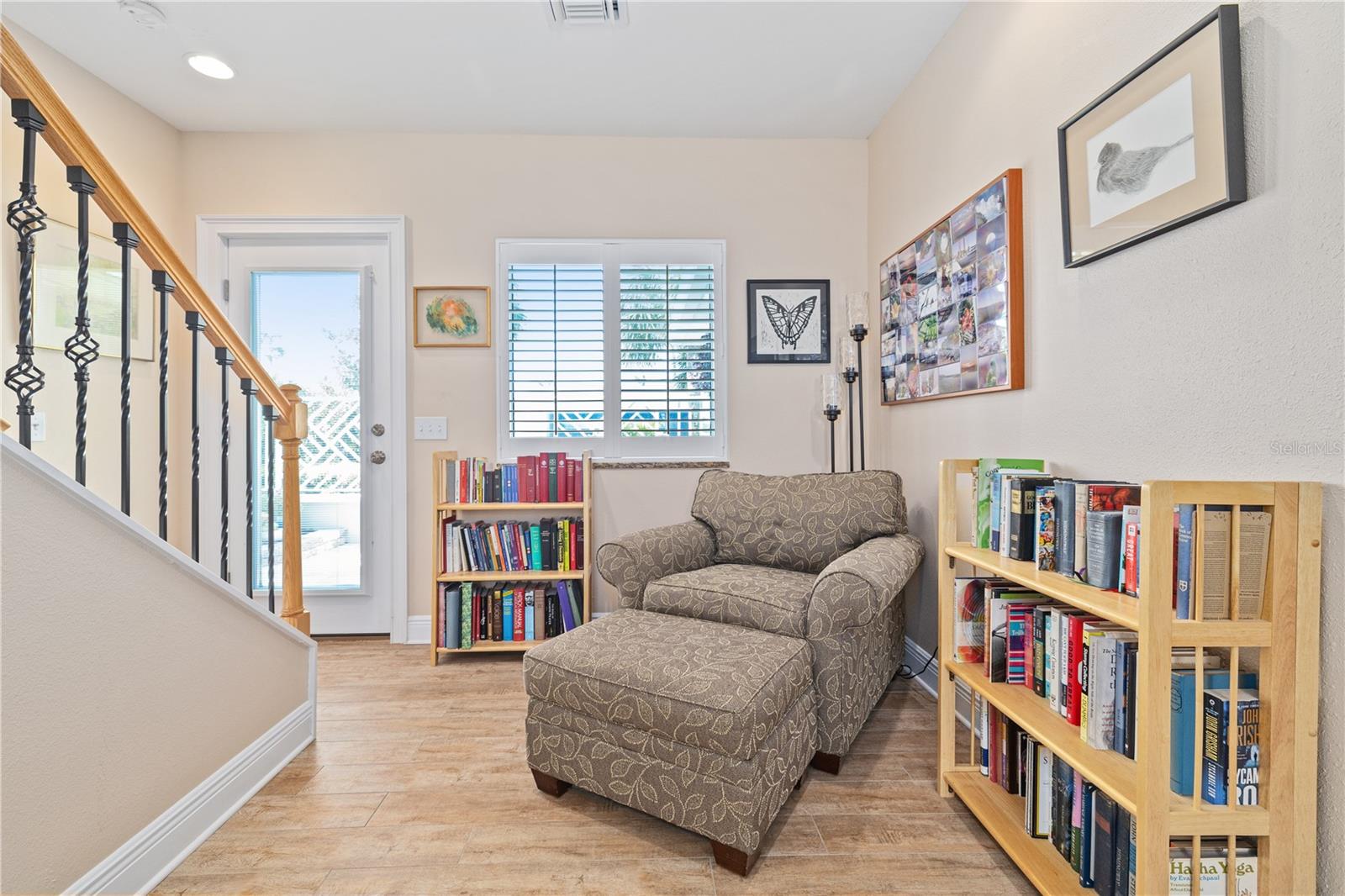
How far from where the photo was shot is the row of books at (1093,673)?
3.45ft

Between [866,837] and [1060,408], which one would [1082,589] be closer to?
[1060,408]

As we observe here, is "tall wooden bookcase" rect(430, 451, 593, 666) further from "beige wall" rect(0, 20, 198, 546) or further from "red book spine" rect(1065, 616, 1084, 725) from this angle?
"red book spine" rect(1065, 616, 1084, 725)

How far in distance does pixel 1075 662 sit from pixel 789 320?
2214 mm

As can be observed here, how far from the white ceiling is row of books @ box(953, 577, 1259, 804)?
211cm

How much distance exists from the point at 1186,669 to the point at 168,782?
2241 mm

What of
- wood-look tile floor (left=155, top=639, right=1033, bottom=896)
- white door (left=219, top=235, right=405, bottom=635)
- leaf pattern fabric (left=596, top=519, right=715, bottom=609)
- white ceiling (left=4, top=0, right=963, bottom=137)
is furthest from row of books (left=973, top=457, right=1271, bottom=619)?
white door (left=219, top=235, right=405, bottom=635)

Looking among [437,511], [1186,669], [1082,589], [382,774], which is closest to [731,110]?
[437,511]

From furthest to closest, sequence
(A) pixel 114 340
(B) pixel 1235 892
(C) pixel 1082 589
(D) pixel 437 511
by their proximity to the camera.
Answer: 1. (D) pixel 437 511
2. (A) pixel 114 340
3. (C) pixel 1082 589
4. (B) pixel 1235 892

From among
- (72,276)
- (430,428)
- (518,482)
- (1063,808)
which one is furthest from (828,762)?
(72,276)

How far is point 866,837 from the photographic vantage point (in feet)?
5.12

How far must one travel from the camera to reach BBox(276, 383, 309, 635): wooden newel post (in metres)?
2.19

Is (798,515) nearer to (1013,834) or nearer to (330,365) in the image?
(1013,834)

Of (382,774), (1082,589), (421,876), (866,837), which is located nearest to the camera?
(1082,589)

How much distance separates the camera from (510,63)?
2525mm
